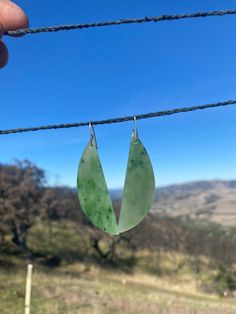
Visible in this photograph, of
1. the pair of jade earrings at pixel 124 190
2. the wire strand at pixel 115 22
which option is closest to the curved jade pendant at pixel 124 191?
the pair of jade earrings at pixel 124 190

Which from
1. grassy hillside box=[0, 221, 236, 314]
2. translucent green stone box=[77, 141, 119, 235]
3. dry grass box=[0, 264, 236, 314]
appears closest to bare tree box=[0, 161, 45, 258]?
grassy hillside box=[0, 221, 236, 314]

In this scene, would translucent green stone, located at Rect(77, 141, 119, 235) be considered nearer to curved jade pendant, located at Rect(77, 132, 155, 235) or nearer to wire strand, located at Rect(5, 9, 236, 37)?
curved jade pendant, located at Rect(77, 132, 155, 235)

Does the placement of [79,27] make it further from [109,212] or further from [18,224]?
[18,224]

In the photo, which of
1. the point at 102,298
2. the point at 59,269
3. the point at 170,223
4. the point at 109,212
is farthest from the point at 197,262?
the point at 109,212

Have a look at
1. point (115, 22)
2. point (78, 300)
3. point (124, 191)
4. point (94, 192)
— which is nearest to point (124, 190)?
point (124, 191)

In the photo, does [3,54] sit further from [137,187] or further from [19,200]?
[19,200]

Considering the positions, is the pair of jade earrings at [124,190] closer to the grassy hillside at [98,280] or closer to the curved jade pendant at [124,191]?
the curved jade pendant at [124,191]

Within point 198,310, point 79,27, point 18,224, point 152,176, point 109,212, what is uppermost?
point 18,224

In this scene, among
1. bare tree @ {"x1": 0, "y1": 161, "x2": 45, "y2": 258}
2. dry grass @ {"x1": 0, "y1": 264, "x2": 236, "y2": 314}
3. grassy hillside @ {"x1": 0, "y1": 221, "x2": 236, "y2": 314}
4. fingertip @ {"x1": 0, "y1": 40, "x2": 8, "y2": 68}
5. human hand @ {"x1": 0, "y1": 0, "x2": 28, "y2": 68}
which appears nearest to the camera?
human hand @ {"x1": 0, "y1": 0, "x2": 28, "y2": 68}
